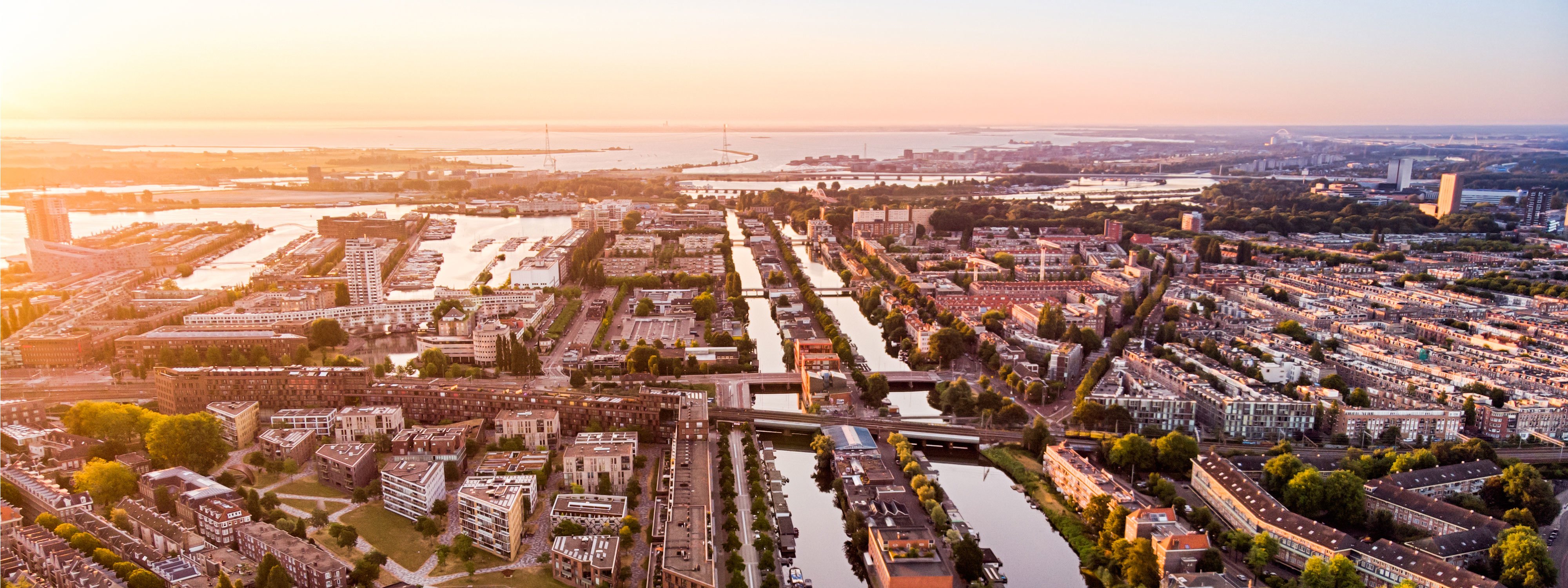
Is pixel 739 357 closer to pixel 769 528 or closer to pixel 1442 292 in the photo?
pixel 769 528

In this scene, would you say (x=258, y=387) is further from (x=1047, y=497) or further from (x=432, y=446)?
(x=1047, y=497)

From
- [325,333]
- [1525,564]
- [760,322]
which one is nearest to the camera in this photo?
[1525,564]

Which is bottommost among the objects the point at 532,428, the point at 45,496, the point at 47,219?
the point at 532,428

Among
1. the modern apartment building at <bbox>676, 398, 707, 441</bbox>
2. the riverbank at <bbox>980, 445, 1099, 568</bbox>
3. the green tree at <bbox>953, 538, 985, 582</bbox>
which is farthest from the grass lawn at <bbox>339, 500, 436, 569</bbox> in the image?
the riverbank at <bbox>980, 445, 1099, 568</bbox>

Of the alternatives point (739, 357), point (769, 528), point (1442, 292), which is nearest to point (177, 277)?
point (739, 357)

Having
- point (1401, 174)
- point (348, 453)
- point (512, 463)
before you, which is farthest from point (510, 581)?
point (1401, 174)

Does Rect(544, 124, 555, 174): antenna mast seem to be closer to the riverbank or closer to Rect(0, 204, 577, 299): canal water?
Rect(0, 204, 577, 299): canal water

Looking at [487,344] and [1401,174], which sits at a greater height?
[1401,174]
